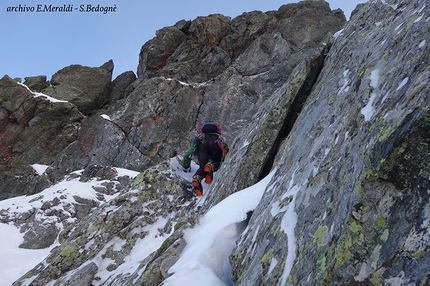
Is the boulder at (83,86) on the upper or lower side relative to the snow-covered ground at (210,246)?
upper

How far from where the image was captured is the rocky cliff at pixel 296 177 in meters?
2.89

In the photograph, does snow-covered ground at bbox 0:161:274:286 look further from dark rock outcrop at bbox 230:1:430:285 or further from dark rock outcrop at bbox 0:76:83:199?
dark rock outcrop at bbox 0:76:83:199

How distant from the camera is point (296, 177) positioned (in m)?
5.13

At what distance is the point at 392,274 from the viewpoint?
2.62m

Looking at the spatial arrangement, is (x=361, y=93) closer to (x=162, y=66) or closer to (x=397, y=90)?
(x=397, y=90)

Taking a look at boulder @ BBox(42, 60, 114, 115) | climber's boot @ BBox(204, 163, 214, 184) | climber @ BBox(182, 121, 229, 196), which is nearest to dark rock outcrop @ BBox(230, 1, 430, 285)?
climber's boot @ BBox(204, 163, 214, 184)

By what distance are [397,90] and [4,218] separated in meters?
16.7

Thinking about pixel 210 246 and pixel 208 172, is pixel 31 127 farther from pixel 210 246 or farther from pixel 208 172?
pixel 210 246

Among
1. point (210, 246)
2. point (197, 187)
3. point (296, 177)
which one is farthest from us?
point (197, 187)

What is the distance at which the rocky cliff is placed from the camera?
289 centimetres

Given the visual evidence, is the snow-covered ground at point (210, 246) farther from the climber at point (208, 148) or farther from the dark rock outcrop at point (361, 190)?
the climber at point (208, 148)

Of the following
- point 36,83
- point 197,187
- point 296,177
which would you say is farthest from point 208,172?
point 36,83

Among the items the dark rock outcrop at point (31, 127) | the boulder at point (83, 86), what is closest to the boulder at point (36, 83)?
the boulder at point (83, 86)

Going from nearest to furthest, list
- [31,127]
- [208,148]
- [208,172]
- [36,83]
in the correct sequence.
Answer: [208,172]
[208,148]
[31,127]
[36,83]
